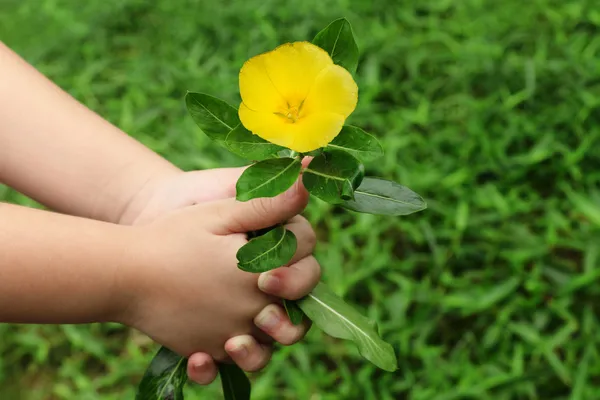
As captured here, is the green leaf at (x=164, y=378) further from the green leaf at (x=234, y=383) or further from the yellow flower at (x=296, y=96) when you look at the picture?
the yellow flower at (x=296, y=96)

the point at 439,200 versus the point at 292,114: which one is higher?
the point at 292,114

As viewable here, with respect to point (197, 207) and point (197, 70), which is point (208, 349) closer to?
point (197, 207)

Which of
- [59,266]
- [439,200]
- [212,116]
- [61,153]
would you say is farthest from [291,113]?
[439,200]

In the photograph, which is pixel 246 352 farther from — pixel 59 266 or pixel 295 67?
pixel 295 67

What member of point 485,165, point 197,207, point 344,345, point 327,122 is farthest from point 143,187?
point 485,165

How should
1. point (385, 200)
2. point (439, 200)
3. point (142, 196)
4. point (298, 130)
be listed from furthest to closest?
point (439, 200) → point (142, 196) → point (385, 200) → point (298, 130)

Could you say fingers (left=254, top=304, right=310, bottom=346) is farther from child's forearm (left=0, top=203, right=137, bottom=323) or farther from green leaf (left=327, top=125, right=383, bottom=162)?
green leaf (left=327, top=125, right=383, bottom=162)
